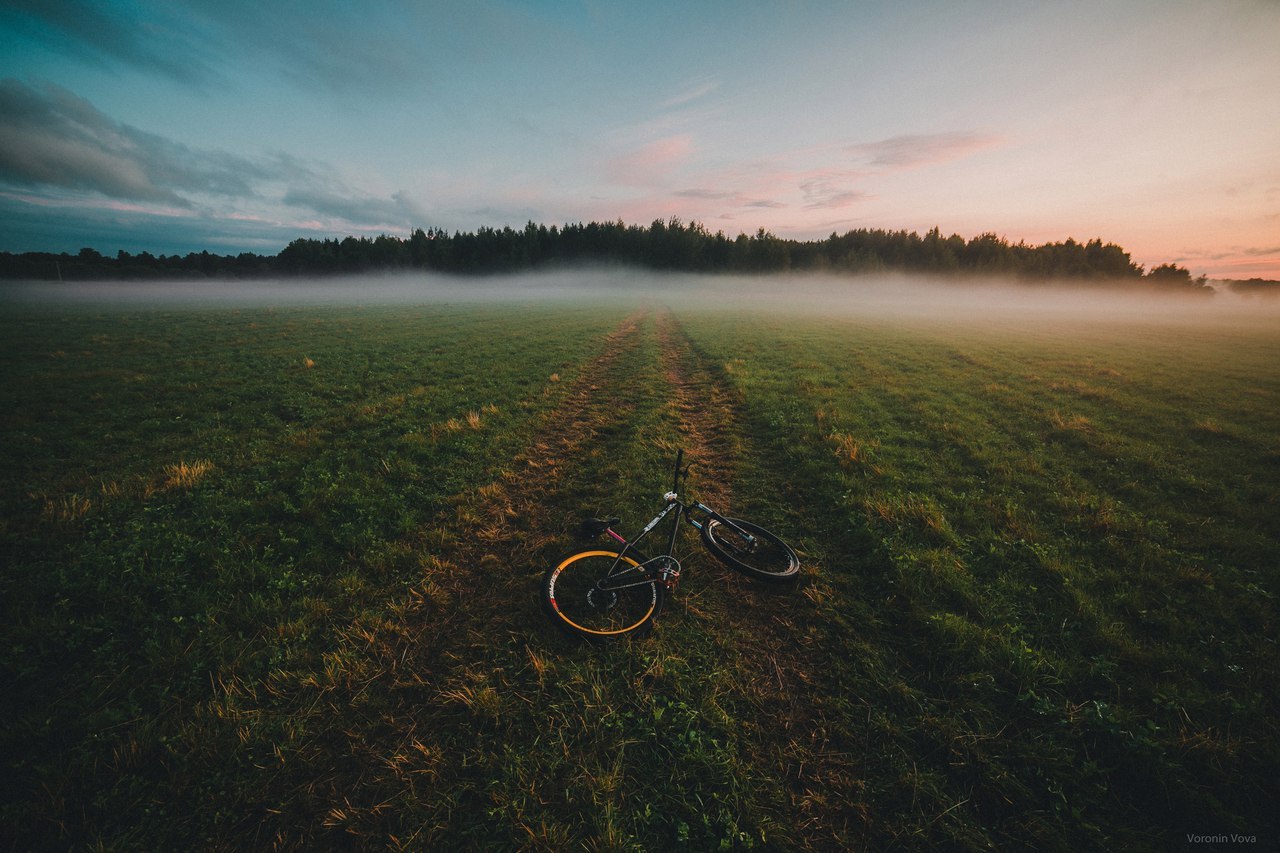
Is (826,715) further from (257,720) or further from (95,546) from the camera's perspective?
(95,546)

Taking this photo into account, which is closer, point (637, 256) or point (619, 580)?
point (619, 580)

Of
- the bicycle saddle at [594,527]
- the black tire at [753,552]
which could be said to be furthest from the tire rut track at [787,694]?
the bicycle saddle at [594,527]

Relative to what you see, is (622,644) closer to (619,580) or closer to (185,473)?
(619,580)

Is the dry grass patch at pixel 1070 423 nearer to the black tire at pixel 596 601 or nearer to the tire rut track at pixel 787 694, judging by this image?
the tire rut track at pixel 787 694

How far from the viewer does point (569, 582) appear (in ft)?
21.9

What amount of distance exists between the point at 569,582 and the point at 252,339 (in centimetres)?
3467

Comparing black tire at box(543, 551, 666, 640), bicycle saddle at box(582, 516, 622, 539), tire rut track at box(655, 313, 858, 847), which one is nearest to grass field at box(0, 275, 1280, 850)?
tire rut track at box(655, 313, 858, 847)

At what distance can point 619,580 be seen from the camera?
641 centimetres

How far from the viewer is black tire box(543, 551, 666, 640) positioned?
567 cm

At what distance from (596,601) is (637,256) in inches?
5077

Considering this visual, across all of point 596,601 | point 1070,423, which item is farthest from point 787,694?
point 1070,423

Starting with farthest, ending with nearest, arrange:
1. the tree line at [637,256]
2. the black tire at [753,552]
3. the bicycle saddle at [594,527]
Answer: the tree line at [637,256], the black tire at [753,552], the bicycle saddle at [594,527]

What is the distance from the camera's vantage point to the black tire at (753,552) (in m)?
6.61

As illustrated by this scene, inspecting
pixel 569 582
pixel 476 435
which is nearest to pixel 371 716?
pixel 569 582
